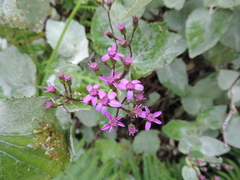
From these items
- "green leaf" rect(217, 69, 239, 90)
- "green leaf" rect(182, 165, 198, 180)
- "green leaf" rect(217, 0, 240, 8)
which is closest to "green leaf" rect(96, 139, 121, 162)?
"green leaf" rect(182, 165, 198, 180)

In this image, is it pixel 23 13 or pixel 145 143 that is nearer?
pixel 23 13

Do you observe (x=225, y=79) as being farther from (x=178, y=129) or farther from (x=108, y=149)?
(x=108, y=149)

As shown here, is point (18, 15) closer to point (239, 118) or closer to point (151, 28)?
point (151, 28)

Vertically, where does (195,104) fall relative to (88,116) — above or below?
above

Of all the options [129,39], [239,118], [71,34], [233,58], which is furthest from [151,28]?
[239,118]

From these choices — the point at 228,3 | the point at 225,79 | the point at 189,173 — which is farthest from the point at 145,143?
the point at 228,3

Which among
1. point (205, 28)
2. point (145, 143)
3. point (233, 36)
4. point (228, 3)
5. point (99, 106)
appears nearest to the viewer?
point (99, 106)
